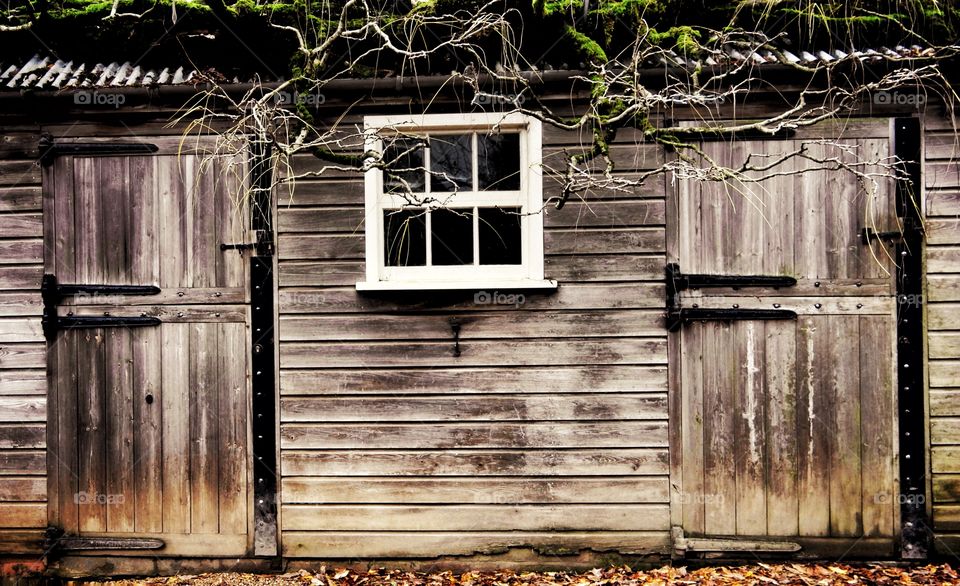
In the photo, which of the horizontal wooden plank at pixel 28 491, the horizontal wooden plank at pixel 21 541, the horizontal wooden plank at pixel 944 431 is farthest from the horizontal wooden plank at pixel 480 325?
the horizontal wooden plank at pixel 944 431

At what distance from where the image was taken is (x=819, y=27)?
4.24 metres

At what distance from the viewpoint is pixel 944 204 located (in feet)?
13.5

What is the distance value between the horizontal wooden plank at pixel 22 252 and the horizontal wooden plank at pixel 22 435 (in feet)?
3.36

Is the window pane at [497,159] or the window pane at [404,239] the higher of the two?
the window pane at [497,159]

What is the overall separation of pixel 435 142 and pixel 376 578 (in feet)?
10.3

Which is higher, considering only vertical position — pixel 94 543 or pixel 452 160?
pixel 452 160

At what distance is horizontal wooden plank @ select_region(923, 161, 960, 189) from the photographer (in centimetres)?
411

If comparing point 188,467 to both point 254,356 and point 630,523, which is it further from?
point 630,523

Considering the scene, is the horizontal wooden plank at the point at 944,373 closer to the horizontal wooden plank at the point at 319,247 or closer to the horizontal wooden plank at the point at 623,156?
the horizontal wooden plank at the point at 623,156

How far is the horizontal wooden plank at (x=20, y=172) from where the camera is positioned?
4266 millimetres

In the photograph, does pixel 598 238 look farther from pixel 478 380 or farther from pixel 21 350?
pixel 21 350

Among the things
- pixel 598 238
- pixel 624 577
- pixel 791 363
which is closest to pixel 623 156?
pixel 598 238

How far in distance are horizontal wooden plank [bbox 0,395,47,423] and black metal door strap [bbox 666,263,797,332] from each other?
180 inches

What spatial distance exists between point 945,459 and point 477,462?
328 cm
